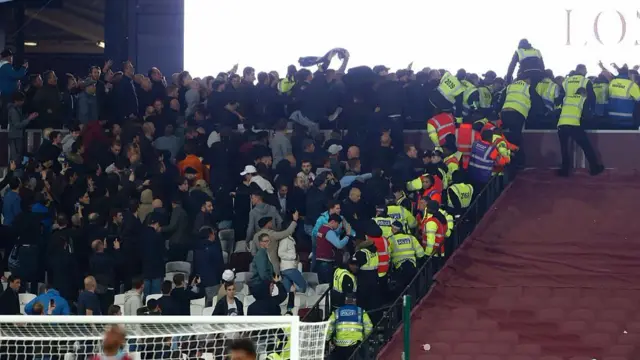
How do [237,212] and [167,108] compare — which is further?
[167,108]

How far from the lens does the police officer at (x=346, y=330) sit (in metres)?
16.2

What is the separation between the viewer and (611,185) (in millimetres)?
21094

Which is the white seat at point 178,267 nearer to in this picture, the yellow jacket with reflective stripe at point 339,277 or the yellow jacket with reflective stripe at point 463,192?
the yellow jacket with reflective stripe at point 339,277

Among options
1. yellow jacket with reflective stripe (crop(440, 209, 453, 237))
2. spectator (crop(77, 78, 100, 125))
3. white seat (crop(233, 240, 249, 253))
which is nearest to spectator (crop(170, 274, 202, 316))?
white seat (crop(233, 240, 249, 253))

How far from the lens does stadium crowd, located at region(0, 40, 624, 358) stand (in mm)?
17672

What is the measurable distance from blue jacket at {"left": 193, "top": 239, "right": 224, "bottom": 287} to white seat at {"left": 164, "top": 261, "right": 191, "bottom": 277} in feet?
1.81

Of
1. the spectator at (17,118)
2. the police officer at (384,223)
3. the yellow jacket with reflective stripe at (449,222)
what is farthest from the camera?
the spectator at (17,118)

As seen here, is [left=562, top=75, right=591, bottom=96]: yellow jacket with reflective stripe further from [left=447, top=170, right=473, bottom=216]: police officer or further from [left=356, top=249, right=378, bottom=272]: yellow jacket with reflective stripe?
[left=356, top=249, right=378, bottom=272]: yellow jacket with reflective stripe

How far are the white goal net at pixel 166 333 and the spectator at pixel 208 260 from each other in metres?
2.08

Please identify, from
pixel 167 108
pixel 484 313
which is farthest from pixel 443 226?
pixel 167 108

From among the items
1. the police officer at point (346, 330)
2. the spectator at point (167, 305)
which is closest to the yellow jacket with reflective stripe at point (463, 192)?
the police officer at point (346, 330)

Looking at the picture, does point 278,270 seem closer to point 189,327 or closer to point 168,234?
point 168,234

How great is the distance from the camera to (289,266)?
18.0 m

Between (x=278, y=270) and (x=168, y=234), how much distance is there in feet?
5.82
